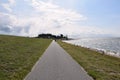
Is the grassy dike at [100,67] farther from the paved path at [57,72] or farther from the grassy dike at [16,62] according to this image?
the grassy dike at [16,62]

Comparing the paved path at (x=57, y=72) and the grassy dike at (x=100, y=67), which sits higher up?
the paved path at (x=57, y=72)

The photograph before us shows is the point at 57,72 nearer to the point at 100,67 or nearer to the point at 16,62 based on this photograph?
the point at 100,67

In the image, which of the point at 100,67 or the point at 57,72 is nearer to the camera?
the point at 57,72

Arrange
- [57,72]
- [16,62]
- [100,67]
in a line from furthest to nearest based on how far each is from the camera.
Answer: [16,62] → [100,67] → [57,72]

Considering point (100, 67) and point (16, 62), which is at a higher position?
point (16, 62)

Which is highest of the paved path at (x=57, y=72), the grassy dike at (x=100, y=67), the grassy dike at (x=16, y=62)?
the paved path at (x=57, y=72)

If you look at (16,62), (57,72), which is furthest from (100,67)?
(16,62)

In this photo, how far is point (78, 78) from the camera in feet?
35.9

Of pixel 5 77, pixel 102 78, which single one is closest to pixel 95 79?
pixel 102 78

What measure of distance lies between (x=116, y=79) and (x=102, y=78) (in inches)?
29.7

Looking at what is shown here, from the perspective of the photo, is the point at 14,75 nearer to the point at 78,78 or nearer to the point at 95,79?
the point at 78,78

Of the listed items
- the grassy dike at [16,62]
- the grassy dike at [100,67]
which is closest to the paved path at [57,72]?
the grassy dike at [16,62]

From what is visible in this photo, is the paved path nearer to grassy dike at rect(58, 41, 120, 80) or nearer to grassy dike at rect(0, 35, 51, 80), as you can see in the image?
grassy dike at rect(0, 35, 51, 80)

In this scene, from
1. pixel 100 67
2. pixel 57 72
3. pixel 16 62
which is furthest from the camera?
pixel 16 62
